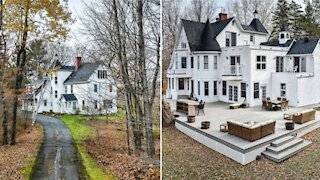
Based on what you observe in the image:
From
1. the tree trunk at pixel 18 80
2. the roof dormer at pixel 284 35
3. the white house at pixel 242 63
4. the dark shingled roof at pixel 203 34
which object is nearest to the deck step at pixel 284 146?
the white house at pixel 242 63

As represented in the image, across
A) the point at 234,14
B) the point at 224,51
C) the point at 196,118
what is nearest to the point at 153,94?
the point at 196,118

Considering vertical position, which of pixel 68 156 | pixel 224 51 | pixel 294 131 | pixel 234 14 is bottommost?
pixel 68 156

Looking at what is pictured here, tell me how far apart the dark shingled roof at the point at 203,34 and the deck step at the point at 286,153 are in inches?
26.8

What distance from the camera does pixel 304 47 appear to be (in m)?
1.59

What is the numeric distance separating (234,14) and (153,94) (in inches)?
30.5

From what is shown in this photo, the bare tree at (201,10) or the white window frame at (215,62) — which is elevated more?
the bare tree at (201,10)

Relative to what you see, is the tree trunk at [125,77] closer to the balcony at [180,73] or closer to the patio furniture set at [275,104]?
the balcony at [180,73]

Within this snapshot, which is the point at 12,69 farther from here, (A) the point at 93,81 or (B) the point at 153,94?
(B) the point at 153,94

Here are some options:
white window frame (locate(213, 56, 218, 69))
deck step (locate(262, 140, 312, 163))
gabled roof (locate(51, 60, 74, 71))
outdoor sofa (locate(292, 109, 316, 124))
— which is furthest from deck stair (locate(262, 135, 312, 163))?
gabled roof (locate(51, 60, 74, 71))

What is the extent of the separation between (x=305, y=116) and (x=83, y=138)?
4.46 feet

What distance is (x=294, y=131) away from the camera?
5.57 feet

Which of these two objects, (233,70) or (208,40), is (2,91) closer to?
(208,40)

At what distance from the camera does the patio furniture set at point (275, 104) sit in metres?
1.66

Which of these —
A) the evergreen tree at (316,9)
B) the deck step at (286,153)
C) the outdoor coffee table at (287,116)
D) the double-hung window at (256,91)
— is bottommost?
the deck step at (286,153)
